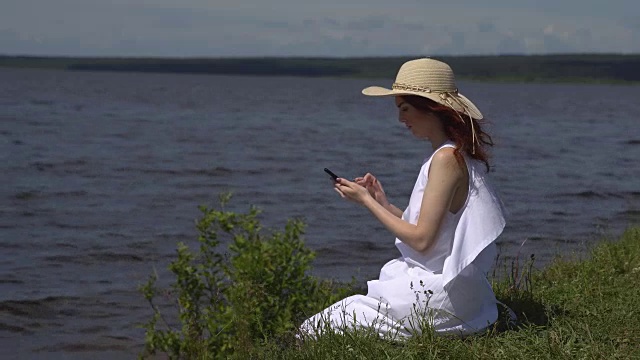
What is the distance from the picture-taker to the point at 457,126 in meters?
5.38

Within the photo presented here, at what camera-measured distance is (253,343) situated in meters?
7.12

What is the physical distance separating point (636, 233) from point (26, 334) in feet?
20.6

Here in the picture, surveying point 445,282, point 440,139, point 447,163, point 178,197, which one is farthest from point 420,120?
point 178,197

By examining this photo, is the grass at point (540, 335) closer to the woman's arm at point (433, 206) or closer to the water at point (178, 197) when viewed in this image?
the woman's arm at point (433, 206)

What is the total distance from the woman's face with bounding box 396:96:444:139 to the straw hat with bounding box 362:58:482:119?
9cm

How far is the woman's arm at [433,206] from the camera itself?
17.1ft

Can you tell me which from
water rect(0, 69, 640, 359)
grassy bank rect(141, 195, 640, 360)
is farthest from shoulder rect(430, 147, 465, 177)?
water rect(0, 69, 640, 359)

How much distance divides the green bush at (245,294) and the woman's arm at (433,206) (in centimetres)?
211

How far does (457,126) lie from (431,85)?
0.27 meters

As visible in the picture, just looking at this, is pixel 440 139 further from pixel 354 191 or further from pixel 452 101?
pixel 354 191

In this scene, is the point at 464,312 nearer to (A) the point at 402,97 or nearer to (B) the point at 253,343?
(A) the point at 402,97

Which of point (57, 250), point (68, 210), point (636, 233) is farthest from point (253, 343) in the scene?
point (68, 210)

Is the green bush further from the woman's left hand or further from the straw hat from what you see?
the straw hat

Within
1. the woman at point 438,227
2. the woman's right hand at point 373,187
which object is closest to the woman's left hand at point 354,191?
Result: the woman at point 438,227
